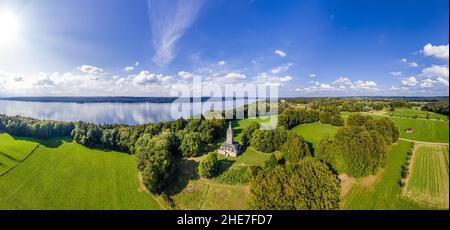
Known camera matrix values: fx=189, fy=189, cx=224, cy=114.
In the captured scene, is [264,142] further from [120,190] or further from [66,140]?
[66,140]

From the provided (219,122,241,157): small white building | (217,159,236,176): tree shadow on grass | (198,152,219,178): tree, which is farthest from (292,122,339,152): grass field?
(198,152,219,178): tree

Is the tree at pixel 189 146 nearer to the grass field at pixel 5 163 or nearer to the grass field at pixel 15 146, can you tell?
the grass field at pixel 5 163

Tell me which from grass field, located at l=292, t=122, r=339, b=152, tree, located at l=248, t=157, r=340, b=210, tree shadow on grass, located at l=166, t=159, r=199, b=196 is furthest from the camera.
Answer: grass field, located at l=292, t=122, r=339, b=152

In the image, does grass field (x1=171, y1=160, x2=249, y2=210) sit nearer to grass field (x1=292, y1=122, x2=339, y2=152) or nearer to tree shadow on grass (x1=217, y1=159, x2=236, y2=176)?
tree shadow on grass (x1=217, y1=159, x2=236, y2=176)

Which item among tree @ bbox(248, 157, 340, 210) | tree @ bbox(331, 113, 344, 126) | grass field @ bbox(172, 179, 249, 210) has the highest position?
tree @ bbox(331, 113, 344, 126)

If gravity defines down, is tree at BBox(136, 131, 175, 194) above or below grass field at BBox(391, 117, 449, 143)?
below

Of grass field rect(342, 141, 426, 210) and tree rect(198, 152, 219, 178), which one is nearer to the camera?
grass field rect(342, 141, 426, 210)
